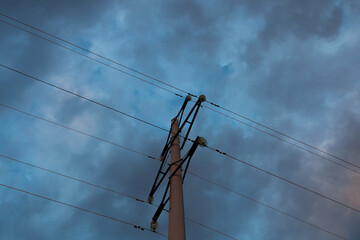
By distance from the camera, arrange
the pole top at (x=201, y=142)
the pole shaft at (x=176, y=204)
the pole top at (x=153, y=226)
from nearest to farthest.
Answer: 1. the pole shaft at (x=176, y=204)
2. the pole top at (x=201, y=142)
3. the pole top at (x=153, y=226)

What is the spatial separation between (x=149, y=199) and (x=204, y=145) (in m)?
3.46

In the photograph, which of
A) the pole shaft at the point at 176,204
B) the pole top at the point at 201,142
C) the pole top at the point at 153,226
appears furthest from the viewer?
the pole top at the point at 153,226

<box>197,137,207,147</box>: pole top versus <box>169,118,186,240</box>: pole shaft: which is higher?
<box>197,137,207,147</box>: pole top

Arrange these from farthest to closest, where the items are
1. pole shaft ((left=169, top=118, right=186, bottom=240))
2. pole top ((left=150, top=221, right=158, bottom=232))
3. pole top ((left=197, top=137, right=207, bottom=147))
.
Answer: pole top ((left=150, top=221, right=158, bottom=232)), pole top ((left=197, top=137, right=207, bottom=147)), pole shaft ((left=169, top=118, right=186, bottom=240))

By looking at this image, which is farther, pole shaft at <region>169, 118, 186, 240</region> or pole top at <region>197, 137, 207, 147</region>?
pole top at <region>197, 137, 207, 147</region>

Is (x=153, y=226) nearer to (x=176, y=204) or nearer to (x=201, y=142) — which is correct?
(x=176, y=204)

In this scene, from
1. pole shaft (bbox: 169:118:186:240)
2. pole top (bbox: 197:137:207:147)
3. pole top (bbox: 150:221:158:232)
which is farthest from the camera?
pole top (bbox: 150:221:158:232)

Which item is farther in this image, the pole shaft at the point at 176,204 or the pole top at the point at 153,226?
the pole top at the point at 153,226

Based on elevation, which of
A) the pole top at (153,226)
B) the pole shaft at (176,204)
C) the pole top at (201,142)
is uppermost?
the pole top at (201,142)

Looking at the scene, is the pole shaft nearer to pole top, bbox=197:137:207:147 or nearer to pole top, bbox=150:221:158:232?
pole top, bbox=197:137:207:147

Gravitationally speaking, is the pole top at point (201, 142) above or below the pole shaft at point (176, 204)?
above

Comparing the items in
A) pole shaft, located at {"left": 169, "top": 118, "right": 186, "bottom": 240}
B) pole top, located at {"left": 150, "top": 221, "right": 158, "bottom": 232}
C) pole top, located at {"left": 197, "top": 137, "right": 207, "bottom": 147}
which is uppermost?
pole top, located at {"left": 197, "top": 137, "right": 207, "bottom": 147}

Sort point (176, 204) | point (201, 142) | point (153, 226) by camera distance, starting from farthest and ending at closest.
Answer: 1. point (153, 226)
2. point (201, 142)
3. point (176, 204)

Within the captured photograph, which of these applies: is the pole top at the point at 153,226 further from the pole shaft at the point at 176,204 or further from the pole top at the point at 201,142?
the pole top at the point at 201,142
